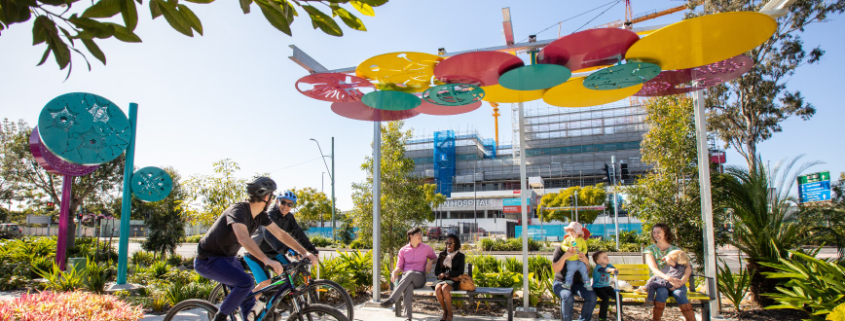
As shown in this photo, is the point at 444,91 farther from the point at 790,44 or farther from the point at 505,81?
the point at 790,44

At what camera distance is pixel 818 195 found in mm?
32469

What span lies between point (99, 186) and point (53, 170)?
13771 mm

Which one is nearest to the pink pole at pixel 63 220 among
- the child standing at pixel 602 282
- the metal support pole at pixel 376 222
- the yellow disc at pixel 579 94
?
the metal support pole at pixel 376 222

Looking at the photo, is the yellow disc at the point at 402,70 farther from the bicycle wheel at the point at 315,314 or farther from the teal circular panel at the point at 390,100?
the bicycle wheel at the point at 315,314

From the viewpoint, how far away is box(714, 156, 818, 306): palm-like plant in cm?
647

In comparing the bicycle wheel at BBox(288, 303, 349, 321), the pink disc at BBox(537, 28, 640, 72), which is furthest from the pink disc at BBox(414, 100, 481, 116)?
the bicycle wheel at BBox(288, 303, 349, 321)

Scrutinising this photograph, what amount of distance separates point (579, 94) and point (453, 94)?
5.96 ft

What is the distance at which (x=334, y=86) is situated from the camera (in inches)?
229

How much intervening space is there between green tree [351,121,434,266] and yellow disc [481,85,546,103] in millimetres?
3409

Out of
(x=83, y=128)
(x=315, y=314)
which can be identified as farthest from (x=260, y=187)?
(x=83, y=128)

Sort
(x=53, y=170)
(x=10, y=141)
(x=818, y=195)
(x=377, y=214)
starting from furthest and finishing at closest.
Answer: (x=818, y=195)
(x=10, y=141)
(x=53, y=170)
(x=377, y=214)

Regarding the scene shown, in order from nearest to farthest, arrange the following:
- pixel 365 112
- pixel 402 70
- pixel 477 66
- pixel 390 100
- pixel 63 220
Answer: pixel 477 66
pixel 402 70
pixel 390 100
pixel 365 112
pixel 63 220

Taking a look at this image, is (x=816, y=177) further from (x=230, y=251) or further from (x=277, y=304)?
(x=230, y=251)

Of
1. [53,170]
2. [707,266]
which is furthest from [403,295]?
[53,170]
